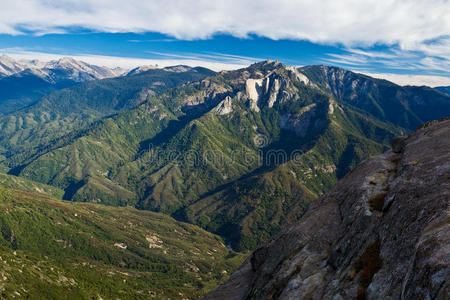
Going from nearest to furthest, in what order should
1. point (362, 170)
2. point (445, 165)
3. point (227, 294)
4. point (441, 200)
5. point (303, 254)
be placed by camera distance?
point (441, 200)
point (445, 165)
point (303, 254)
point (362, 170)
point (227, 294)

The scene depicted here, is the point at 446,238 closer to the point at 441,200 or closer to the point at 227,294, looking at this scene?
the point at 441,200

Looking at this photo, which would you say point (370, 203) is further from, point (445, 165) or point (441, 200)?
point (441, 200)

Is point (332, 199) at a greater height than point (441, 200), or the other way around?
point (441, 200)

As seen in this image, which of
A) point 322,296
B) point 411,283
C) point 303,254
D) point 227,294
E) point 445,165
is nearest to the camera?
point 411,283

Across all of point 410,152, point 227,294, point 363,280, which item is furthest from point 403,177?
point 227,294

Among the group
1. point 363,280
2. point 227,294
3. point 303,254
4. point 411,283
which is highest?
point 411,283

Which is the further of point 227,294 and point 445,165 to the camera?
point 227,294
